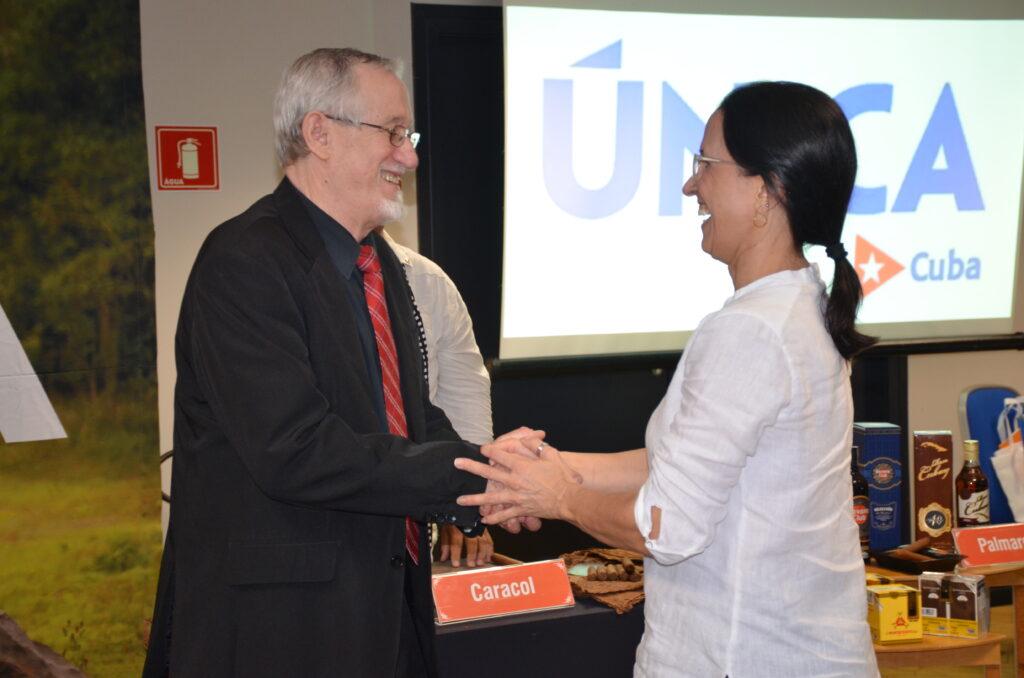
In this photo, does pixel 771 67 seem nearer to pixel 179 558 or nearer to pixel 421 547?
pixel 421 547

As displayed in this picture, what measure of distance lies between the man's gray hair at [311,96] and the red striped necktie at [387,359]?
0.23 metres

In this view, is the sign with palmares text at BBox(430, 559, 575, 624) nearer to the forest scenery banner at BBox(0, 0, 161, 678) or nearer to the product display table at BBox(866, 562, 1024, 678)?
the product display table at BBox(866, 562, 1024, 678)

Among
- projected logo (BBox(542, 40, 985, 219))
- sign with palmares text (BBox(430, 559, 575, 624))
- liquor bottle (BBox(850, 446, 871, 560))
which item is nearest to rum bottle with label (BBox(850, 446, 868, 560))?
liquor bottle (BBox(850, 446, 871, 560))

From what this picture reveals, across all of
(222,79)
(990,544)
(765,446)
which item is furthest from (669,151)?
(765,446)

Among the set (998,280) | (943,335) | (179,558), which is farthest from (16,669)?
(998,280)

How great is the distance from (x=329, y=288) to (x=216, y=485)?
356 millimetres

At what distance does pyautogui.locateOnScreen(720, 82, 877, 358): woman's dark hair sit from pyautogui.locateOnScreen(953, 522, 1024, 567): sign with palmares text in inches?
56.9

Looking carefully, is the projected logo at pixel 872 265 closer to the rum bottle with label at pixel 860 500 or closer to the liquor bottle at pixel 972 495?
the liquor bottle at pixel 972 495

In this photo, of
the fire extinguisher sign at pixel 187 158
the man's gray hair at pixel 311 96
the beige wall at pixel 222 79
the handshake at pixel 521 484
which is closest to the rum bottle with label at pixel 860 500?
the handshake at pixel 521 484

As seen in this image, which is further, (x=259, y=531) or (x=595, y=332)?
(x=595, y=332)

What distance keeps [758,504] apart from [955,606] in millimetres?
1247

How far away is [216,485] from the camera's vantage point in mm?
1570

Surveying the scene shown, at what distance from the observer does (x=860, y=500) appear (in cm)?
270

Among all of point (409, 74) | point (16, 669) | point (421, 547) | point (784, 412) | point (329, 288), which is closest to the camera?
point (784, 412)
